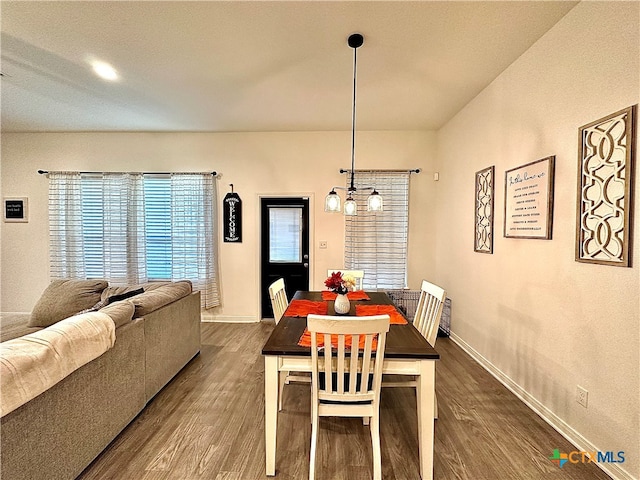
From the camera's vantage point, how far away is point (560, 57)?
7.12ft

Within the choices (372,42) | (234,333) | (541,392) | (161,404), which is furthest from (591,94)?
(234,333)

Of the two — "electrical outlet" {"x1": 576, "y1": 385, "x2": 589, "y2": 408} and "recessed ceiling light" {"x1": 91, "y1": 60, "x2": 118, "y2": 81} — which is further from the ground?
"recessed ceiling light" {"x1": 91, "y1": 60, "x2": 118, "y2": 81}

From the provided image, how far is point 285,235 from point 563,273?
3.51m

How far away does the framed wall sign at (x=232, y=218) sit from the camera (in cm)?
474

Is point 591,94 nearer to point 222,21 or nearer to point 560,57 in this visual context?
point 560,57

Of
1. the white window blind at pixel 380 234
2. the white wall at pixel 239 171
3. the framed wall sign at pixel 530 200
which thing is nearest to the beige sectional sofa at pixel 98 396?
the white wall at pixel 239 171

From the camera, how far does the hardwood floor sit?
5.85ft

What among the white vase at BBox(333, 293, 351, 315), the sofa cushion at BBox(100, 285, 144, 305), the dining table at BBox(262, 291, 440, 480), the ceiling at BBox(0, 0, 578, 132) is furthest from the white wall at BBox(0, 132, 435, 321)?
the dining table at BBox(262, 291, 440, 480)

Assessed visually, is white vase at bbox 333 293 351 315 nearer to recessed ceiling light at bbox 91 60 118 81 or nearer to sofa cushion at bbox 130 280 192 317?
sofa cushion at bbox 130 280 192 317

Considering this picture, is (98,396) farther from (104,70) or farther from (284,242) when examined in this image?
(284,242)

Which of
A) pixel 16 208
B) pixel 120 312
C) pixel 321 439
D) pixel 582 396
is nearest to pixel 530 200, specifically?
pixel 582 396

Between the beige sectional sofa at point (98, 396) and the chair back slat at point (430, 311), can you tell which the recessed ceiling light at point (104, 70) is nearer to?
the beige sectional sofa at point (98, 396)

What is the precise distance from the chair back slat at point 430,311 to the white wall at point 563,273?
792 millimetres

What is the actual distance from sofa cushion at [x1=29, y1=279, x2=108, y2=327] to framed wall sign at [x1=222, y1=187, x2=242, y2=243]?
6.11 ft
